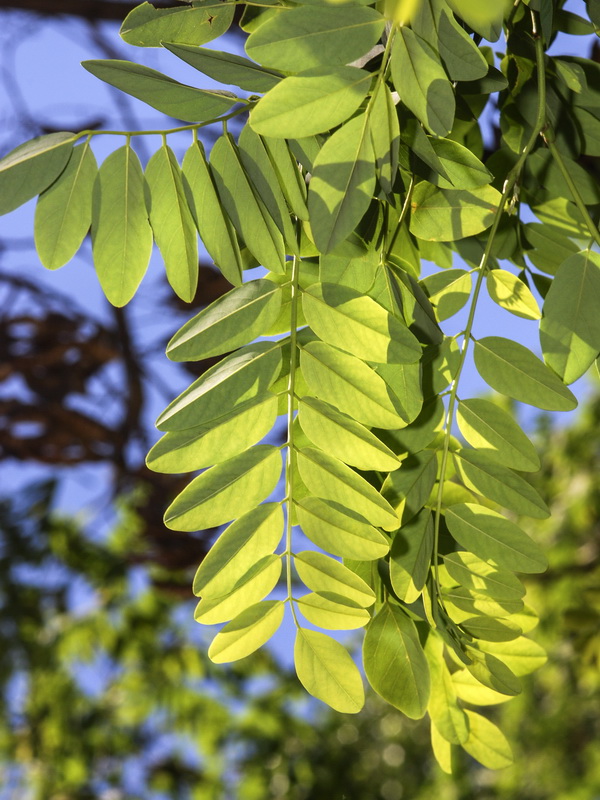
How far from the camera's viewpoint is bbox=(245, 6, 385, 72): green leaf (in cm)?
26

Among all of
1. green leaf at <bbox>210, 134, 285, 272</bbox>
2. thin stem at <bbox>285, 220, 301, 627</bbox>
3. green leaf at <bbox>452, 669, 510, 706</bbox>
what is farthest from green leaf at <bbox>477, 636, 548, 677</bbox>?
green leaf at <bbox>210, 134, 285, 272</bbox>

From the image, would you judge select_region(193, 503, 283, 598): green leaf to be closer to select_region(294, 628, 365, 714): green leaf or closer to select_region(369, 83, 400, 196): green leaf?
select_region(294, 628, 365, 714): green leaf

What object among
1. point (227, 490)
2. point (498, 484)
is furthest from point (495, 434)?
point (227, 490)

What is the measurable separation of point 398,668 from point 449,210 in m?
0.20

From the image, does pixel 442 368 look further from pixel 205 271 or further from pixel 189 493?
pixel 205 271

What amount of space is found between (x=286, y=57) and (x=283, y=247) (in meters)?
0.08

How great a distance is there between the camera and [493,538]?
345 mm

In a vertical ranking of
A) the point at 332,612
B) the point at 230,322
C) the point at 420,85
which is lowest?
the point at 332,612

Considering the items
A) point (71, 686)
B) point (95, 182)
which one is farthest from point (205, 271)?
point (71, 686)

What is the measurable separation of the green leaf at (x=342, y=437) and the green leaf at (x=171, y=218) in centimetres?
8

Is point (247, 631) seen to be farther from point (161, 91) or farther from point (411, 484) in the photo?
point (161, 91)

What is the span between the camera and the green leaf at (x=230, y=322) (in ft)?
1.06

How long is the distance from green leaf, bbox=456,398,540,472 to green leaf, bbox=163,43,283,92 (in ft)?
0.55

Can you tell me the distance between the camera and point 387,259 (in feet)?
1.08
